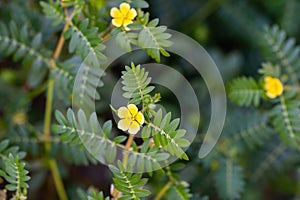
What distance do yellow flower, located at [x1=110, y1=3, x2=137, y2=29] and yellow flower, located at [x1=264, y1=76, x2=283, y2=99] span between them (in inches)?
19.0

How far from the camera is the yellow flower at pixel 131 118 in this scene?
0.98 m

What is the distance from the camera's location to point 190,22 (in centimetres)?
198

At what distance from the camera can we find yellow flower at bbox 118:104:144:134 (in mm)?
983

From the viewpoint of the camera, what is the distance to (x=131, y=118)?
0.99 meters

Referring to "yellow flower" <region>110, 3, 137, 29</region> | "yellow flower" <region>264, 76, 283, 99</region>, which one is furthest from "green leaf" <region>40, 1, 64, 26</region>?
"yellow flower" <region>264, 76, 283, 99</region>

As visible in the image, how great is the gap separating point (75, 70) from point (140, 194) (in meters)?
0.42

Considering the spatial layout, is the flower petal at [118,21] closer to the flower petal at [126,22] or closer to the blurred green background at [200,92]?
the flower petal at [126,22]

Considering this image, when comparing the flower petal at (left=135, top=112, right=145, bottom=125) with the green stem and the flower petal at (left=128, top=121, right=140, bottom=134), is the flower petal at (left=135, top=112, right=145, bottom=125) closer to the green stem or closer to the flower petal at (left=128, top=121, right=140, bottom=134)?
the flower petal at (left=128, top=121, right=140, bottom=134)

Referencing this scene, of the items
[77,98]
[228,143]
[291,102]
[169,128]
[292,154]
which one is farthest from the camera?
[292,154]

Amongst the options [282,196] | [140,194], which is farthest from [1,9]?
[282,196]

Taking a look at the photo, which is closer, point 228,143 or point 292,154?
point 228,143

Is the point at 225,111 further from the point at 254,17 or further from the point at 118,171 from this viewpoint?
the point at 118,171

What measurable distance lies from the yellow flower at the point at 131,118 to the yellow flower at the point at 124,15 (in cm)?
21

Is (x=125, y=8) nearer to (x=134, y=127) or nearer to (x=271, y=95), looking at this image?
(x=134, y=127)
